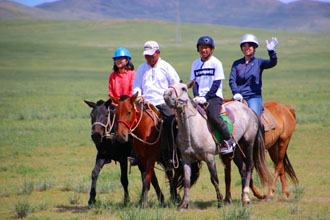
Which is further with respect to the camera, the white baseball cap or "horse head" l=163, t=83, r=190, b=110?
the white baseball cap

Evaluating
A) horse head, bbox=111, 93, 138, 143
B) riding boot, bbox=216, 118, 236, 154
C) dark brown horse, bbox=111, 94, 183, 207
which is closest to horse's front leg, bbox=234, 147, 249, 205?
riding boot, bbox=216, 118, 236, 154

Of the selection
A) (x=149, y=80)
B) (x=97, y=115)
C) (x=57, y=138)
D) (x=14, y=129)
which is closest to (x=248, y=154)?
(x=149, y=80)

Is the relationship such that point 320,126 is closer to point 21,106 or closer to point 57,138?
point 57,138

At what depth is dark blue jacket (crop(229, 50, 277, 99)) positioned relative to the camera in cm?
865

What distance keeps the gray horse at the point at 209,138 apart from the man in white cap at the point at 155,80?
59 centimetres

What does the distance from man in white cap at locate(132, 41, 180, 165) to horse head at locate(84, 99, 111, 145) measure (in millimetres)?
601

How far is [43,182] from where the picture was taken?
34.3 ft

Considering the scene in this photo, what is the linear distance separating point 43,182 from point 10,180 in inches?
56.7

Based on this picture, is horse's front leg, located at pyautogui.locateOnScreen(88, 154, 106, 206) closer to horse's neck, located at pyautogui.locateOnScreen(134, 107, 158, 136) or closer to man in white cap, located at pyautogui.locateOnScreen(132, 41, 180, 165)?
horse's neck, located at pyautogui.locateOnScreen(134, 107, 158, 136)

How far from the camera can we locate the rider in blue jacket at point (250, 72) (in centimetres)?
864

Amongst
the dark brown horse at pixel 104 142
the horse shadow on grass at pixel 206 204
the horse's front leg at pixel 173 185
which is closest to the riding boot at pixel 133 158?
the dark brown horse at pixel 104 142

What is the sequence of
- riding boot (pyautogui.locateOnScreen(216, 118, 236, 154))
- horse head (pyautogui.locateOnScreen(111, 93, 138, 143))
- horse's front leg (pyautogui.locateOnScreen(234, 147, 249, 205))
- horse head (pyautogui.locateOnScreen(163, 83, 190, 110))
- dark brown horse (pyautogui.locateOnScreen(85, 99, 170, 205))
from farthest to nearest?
horse's front leg (pyautogui.locateOnScreen(234, 147, 249, 205)) → dark brown horse (pyautogui.locateOnScreen(85, 99, 170, 205)) → riding boot (pyautogui.locateOnScreen(216, 118, 236, 154)) → horse head (pyautogui.locateOnScreen(111, 93, 138, 143)) → horse head (pyautogui.locateOnScreen(163, 83, 190, 110))

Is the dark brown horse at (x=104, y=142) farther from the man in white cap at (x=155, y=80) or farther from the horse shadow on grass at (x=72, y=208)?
the man in white cap at (x=155, y=80)

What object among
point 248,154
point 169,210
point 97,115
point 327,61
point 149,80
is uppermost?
point 327,61
